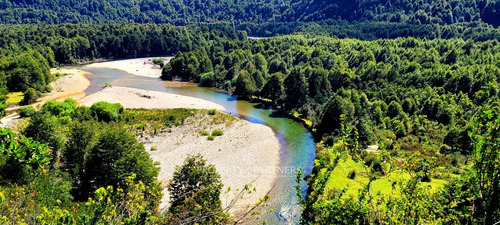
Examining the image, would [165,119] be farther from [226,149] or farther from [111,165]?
[111,165]

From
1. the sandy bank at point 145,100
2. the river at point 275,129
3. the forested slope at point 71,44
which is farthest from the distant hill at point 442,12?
the sandy bank at point 145,100

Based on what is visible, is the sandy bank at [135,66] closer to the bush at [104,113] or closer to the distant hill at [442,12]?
the bush at [104,113]

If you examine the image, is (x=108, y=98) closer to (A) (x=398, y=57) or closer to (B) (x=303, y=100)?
(B) (x=303, y=100)

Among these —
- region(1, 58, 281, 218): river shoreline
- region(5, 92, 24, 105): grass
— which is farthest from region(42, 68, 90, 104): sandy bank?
region(5, 92, 24, 105): grass

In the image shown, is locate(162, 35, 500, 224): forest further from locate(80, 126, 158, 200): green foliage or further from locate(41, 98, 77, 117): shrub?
locate(41, 98, 77, 117): shrub

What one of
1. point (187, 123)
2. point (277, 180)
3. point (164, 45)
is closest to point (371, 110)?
point (277, 180)
